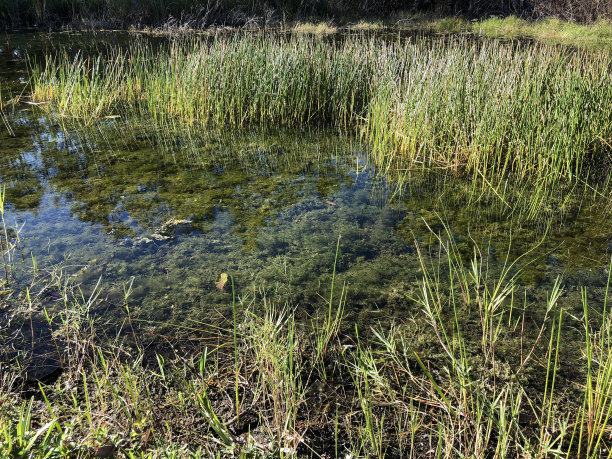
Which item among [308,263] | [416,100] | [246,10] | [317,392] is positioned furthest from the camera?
[246,10]

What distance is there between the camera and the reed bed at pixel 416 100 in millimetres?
2934

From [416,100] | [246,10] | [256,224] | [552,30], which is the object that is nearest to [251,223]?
[256,224]

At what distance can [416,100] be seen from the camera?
11.1ft

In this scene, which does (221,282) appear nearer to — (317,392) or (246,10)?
(317,392)

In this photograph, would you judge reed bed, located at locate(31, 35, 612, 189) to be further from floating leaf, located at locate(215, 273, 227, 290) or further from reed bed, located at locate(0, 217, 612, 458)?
floating leaf, located at locate(215, 273, 227, 290)

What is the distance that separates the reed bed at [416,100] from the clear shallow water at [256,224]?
0.28 metres

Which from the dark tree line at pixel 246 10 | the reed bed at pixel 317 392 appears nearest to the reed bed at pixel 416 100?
the reed bed at pixel 317 392

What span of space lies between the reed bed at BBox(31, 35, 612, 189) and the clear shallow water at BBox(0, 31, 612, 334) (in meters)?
0.28

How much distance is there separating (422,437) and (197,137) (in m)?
3.38

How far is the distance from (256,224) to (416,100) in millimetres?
1606

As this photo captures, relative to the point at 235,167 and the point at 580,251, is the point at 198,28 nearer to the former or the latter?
the point at 235,167

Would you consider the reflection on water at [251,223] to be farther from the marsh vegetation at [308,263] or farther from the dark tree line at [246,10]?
the dark tree line at [246,10]

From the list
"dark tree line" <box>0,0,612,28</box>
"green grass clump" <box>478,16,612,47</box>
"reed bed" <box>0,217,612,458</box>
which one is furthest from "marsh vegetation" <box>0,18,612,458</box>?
"dark tree line" <box>0,0,612,28</box>

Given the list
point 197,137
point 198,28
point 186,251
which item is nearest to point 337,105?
point 197,137
